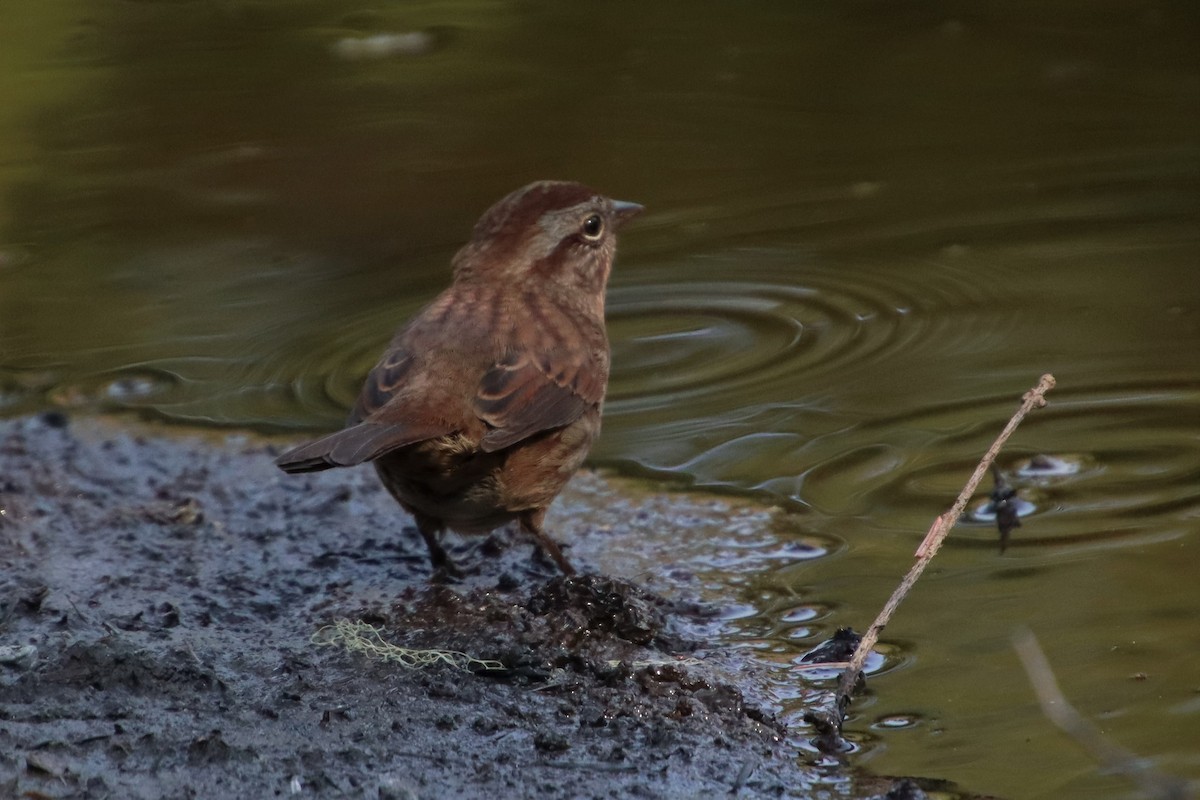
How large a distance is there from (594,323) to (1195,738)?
8.88 ft

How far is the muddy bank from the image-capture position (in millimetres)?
3572

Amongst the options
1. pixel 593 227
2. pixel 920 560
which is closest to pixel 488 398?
pixel 593 227

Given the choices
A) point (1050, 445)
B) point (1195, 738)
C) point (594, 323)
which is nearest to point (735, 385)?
point (594, 323)

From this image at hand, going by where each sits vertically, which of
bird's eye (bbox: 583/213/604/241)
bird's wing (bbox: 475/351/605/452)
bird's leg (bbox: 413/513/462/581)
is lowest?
bird's leg (bbox: 413/513/462/581)

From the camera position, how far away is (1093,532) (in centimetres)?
504

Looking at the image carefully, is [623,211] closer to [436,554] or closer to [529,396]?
[529,396]

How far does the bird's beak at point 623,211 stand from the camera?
6273mm

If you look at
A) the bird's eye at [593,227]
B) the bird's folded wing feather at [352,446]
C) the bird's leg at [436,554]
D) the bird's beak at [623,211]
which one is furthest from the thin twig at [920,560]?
the bird's beak at [623,211]

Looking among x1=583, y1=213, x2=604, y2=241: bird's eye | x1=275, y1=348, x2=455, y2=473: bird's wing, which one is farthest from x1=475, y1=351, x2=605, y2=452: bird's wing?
x1=583, y1=213, x2=604, y2=241: bird's eye

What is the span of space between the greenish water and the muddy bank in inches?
15.2

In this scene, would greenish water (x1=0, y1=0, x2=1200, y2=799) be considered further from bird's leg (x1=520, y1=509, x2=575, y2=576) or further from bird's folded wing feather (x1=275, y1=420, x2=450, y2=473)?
bird's folded wing feather (x1=275, y1=420, x2=450, y2=473)

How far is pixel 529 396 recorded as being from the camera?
195 inches

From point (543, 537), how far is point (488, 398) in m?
0.55

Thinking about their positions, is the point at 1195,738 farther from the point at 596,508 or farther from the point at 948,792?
the point at 596,508
